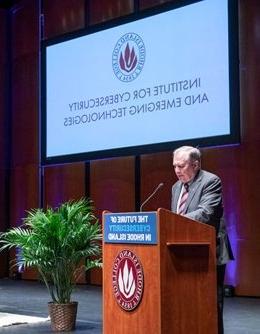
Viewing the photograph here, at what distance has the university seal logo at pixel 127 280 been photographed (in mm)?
3186

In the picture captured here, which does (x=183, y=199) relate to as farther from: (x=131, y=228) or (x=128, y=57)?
(x=128, y=57)

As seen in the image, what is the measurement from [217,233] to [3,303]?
4222 millimetres

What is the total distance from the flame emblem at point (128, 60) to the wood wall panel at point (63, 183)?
1818mm

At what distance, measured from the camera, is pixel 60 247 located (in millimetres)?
5312

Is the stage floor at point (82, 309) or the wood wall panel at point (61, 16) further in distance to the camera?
the wood wall panel at point (61, 16)

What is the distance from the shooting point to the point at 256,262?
24.0 ft

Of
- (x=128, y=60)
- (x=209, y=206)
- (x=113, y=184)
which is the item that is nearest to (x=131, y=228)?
(x=209, y=206)

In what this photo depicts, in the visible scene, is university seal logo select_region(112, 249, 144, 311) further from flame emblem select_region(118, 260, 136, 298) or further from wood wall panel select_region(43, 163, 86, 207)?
wood wall panel select_region(43, 163, 86, 207)

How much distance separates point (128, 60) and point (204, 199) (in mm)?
5112

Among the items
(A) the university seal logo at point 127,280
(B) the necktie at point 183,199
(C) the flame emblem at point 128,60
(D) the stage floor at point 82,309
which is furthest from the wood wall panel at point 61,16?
(A) the university seal logo at point 127,280

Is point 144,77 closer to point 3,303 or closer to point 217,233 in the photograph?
point 3,303

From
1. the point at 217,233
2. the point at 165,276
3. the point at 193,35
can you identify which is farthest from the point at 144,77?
the point at 165,276

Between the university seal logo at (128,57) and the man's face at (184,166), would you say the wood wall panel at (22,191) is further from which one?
the man's face at (184,166)

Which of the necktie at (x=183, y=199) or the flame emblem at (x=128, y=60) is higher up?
the flame emblem at (x=128, y=60)
